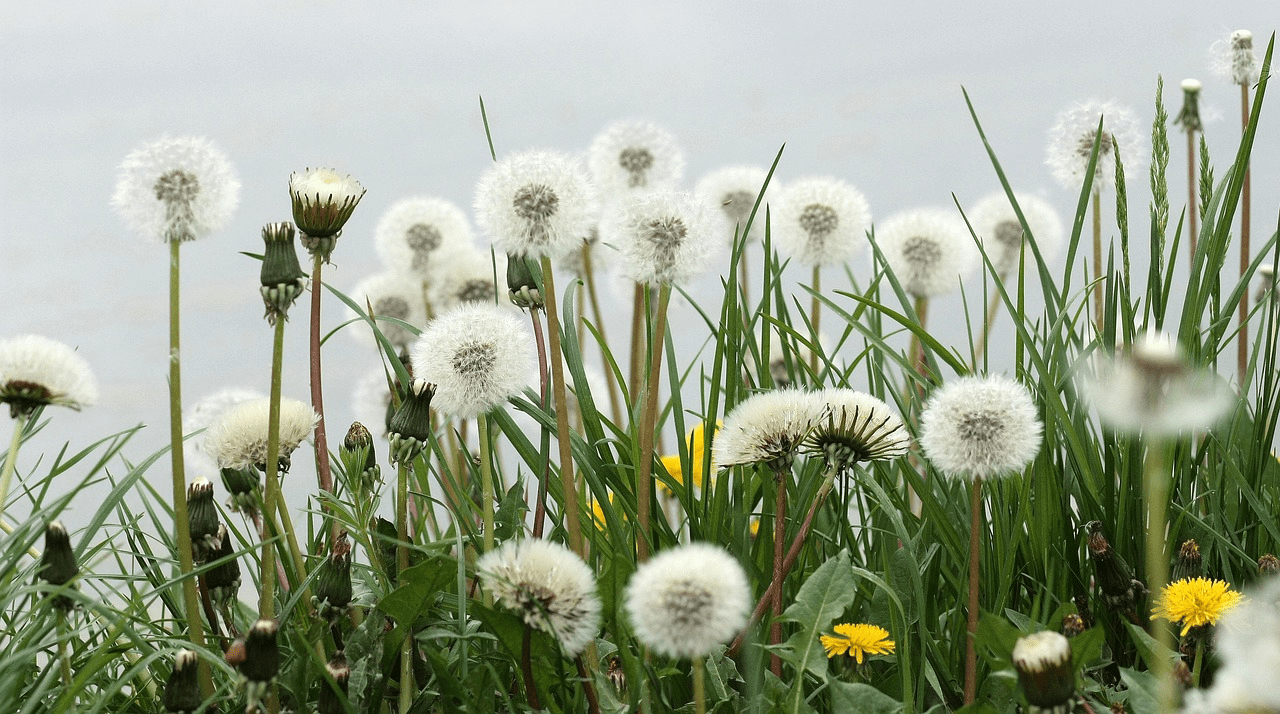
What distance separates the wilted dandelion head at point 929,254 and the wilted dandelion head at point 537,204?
206 centimetres

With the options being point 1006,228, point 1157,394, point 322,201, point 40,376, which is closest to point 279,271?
point 322,201

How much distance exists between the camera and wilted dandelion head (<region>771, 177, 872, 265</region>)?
3.15 meters

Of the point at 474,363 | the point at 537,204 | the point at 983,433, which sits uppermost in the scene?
the point at 537,204

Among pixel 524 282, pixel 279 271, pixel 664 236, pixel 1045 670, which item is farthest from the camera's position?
pixel 524 282

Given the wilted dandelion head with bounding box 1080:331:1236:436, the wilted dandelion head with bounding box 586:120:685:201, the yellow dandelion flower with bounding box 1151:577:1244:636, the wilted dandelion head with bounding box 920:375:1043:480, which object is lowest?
the yellow dandelion flower with bounding box 1151:577:1244:636

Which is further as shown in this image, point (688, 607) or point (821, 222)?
point (821, 222)

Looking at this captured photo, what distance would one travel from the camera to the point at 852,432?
1559 millimetres

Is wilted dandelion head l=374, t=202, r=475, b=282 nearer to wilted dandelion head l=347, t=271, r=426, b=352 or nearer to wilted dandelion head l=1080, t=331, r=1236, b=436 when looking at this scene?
wilted dandelion head l=347, t=271, r=426, b=352

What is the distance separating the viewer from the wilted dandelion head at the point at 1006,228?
4.26 metres

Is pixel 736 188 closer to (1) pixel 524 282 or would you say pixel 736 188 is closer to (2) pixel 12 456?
(1) pixel 524 282

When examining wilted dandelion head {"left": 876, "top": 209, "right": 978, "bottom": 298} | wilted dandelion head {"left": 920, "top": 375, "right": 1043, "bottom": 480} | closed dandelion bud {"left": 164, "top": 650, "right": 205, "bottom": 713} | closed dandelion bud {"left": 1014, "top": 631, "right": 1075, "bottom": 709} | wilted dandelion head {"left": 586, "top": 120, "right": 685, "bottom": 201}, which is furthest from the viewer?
wilted dandelion head {"left": 876, "top": 209, "right": 978, "bottom": 298}

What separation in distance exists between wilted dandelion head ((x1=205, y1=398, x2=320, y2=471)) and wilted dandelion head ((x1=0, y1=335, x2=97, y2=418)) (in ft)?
0.78

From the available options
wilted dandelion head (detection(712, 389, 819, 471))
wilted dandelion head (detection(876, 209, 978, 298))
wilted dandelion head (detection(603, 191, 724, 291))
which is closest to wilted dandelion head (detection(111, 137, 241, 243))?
wilted dandelion head (detection(603, 191, 724, 291))

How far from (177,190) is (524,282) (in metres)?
0.55
